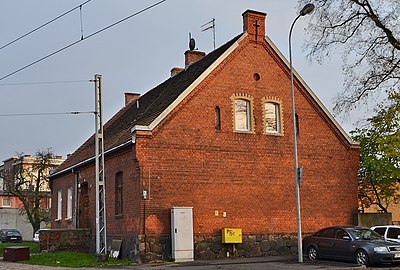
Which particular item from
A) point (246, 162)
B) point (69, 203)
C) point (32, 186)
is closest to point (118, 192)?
point (246, 162)

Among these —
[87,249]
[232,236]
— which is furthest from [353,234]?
[87,249]

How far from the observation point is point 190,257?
84.4 ft

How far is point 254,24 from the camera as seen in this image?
30.3m

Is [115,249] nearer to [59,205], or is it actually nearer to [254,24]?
[254,24]

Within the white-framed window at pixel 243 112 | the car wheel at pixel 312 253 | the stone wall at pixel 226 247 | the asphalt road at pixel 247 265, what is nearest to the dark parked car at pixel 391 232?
the car wheel at pixel 312 253

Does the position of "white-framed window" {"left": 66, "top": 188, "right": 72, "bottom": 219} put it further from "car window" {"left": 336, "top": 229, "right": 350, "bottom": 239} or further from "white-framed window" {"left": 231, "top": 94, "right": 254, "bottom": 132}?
"car window" {"left": 336, "top": 229, "right": 350, "bottom": 239}

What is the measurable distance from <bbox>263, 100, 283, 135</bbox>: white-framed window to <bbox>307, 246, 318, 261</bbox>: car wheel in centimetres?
680

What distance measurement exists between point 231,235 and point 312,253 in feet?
12.6

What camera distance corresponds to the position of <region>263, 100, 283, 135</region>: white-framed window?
97.7 feet

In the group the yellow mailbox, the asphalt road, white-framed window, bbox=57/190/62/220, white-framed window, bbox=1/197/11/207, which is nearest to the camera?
the asphalt road

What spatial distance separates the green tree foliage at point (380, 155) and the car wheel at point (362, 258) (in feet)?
24.1

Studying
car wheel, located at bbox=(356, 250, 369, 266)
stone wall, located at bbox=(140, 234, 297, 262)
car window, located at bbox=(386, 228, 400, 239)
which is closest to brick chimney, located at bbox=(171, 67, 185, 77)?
stone wall, located at bbox=(140, 234, 297, 262)

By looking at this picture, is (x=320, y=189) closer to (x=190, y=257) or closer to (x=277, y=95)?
(x=277, y=95)

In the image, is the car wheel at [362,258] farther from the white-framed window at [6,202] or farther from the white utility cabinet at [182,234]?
the white-framed window at [6,202]
